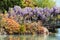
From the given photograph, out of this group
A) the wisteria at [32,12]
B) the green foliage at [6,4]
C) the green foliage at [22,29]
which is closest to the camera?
the green foliage at [22,29]

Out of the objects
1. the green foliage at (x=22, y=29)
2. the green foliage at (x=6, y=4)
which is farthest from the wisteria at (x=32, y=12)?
the green foliage at (x=22, y=29)

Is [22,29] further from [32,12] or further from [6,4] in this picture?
[6,4]

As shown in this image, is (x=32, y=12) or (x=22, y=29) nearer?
(x=22, y=29)

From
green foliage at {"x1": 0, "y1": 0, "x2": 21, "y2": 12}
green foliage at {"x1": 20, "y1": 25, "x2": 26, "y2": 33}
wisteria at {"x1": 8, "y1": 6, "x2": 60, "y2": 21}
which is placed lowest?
green foliage at {"x1": 20, "y1": 25, "x2": 26, "y2": 33}

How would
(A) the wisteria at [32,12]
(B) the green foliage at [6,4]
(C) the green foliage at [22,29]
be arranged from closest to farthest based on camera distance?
1. (C) the green foliage at [22,29]
2. (A) the wisteria at [32,12]
3. (B) the green foliage at [6,4]

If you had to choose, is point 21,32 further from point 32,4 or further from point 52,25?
point 32,4

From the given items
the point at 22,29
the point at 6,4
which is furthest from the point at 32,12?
the point at 22,29

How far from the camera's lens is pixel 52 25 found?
137 feet

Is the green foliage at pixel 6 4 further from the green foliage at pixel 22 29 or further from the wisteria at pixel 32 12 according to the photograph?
the green foliage at pixel 22 29

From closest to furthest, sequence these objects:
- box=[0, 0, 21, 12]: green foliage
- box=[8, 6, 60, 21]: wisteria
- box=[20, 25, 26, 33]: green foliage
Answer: box=[20, 25, 26, 33]: green foliage
box=[8, 6, 60, 21]: wisteria
box=[0, 0, 21, 12]: green foliage

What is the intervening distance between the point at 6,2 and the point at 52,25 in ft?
24.1

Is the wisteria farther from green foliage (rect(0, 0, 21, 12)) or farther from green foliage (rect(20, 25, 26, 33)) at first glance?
green foliage (rect(20, 25, 26, 33))

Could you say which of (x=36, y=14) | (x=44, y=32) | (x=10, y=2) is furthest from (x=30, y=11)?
(x=44, y=32)

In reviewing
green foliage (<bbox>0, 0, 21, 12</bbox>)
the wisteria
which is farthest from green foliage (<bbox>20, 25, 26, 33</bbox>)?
green foliage (<bbox>0, 0, 21, 12</bbox>)
